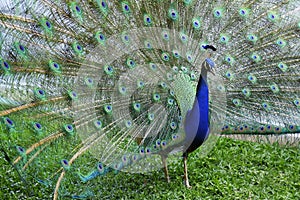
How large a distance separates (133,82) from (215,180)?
4.19 ft

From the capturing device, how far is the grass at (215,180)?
390cm

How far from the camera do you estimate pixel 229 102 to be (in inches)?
152

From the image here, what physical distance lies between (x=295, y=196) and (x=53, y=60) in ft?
7.42

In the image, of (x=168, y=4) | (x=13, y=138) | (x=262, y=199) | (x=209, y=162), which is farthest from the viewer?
(x=209, y=162)

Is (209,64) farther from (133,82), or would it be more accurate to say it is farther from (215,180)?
(215,180)

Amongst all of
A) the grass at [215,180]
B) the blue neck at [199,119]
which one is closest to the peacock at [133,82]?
the blue neck at [199,119]

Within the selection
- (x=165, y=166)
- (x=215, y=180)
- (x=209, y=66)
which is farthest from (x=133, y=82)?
(x=215, y=180)

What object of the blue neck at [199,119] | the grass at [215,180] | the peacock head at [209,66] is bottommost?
the grass at [215,180]

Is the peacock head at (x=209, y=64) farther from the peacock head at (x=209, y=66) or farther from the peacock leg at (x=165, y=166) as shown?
the peacock leg at (x=165, y=166)

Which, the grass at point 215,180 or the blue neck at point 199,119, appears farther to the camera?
the grass at point 215,180

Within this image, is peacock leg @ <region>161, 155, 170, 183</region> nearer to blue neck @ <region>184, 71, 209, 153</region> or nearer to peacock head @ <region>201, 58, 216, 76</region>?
blue neck @ <region>184, 71, 209, 153</region>

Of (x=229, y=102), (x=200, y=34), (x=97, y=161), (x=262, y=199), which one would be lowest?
(x=262, y=199)

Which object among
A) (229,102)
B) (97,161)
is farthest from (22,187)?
(229,102)

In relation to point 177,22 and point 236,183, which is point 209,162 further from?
→ point 177,22
